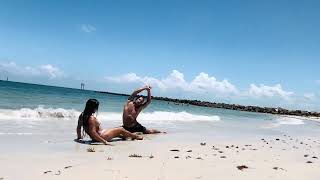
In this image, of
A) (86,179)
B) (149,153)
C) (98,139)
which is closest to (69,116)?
(98,139)

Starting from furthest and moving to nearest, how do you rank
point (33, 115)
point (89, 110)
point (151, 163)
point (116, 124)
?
point (33, 115)
point (116, 124)
point (89, 110)
point (151, 163)

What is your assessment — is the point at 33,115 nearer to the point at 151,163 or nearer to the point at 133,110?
the point at 133,110

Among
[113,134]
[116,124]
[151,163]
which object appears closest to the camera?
[151,163]

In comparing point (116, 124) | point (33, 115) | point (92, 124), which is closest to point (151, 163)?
point (92, 124)

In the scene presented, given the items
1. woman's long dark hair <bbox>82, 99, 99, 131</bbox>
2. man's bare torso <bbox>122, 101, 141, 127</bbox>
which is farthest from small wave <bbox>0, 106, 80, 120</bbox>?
woman's long dark hair <bbox>82, 99, 99, 131</bbox>

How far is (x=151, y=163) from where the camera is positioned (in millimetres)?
7805

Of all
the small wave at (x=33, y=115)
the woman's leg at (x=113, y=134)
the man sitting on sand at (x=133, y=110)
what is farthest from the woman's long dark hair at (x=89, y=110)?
the small wave at (x=33, y=115)

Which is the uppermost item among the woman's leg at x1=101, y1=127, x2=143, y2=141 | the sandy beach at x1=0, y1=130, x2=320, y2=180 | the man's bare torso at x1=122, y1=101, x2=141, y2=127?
the man's bare torso at x1=122, y1=101, x2=141, y2=127

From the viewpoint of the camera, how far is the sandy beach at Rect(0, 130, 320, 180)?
21.9 feet

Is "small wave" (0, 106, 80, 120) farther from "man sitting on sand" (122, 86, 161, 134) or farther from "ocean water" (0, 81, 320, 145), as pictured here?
"man sitting on sand" (122, 86, 161, 134)

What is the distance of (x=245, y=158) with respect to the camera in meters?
9.04

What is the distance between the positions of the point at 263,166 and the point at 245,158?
3.63ft

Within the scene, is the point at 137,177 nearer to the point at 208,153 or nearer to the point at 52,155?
the point at 52,155

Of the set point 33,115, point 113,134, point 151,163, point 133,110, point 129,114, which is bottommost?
point 151,163
